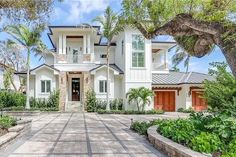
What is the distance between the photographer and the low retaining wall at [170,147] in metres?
6.88

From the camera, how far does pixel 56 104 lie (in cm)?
3212

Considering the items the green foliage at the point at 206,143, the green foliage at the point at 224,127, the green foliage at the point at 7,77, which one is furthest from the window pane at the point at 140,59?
the green foliage at the point at 206,143

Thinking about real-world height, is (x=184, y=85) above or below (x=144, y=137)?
above

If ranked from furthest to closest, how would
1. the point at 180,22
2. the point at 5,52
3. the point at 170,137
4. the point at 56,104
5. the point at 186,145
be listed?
1. the point at 5,52
2. the point at 56,104
3. the point at 180,22
4. the point at 170,137
5. the point at 186,145

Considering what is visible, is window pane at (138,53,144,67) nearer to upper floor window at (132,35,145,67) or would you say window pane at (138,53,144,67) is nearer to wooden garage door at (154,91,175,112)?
upper floor window at (132,35,145,67)

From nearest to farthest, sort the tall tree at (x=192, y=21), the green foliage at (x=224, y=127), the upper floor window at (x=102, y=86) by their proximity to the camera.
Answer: the green foliage at (x=224, y=127)
the tall tree at (x=192, y=21)
the upper floor window at (x=102, y=86)

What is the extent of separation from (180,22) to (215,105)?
2.63 m

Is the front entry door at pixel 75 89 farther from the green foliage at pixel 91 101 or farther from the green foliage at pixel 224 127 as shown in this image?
the green foliage at pixel 224 127

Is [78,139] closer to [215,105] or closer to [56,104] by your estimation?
[215,105]

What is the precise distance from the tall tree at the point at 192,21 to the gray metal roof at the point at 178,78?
73.5 ft

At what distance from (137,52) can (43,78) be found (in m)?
9.03

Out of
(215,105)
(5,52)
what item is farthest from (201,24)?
(5,52)

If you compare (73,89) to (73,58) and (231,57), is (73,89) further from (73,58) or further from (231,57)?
(231,57)

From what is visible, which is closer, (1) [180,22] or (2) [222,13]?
(2) [222,13]
